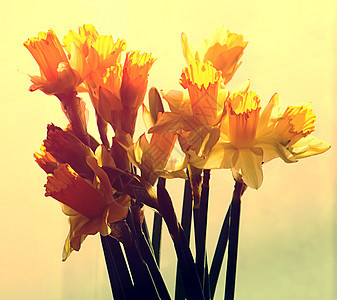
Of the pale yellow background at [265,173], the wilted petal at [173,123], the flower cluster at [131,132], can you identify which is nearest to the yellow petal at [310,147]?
the flower cluster at [131,132]

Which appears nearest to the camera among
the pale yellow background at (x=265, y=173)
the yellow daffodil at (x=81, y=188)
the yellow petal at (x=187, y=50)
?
the yellow daffodil at (x=81, y=188)

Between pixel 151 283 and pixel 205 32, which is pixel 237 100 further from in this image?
pixel 205 32

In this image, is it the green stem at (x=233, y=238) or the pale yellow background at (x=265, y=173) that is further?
the pale yellow background at (x=265, y=173)

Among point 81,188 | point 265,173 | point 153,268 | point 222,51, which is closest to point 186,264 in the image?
point 153,268

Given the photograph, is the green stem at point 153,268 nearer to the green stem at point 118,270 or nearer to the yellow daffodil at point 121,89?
the green stem at point 118,270

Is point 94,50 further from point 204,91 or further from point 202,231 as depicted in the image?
point 202,231

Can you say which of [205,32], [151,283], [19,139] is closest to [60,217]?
[19,139]

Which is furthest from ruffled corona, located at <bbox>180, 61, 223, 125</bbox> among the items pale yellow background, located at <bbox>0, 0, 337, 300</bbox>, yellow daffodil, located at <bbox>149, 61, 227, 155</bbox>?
pale yellow background, located at <bbox>0, 0, 337, 300</bbox>

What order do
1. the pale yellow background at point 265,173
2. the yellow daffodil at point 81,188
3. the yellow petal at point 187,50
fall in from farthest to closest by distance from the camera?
1. the pale yellow background at point 265,173
2. the yellow petal at point 187,50
3. the yellow daffodil at point 81,188
